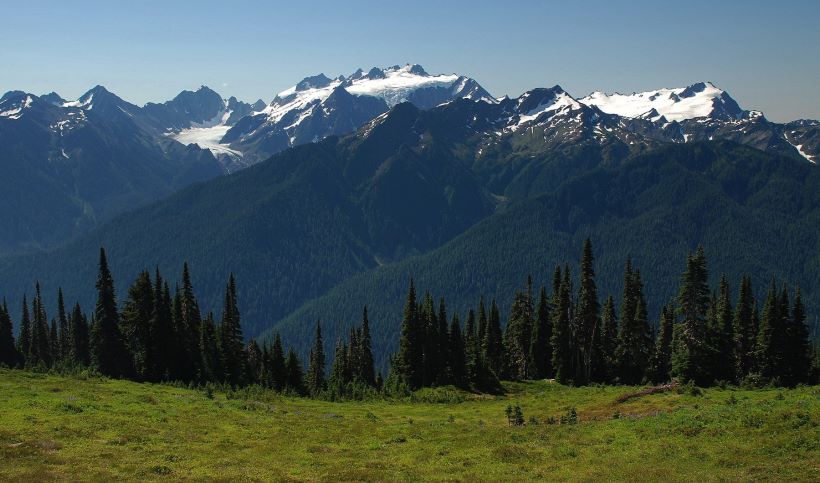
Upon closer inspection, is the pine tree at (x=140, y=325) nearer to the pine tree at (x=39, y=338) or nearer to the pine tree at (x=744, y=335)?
the pine tree at (x=39, y=338)

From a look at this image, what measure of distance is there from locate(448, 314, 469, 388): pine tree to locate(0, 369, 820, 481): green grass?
28.9 meters

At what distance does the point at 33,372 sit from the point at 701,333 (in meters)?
73.2

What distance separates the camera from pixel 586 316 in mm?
94438


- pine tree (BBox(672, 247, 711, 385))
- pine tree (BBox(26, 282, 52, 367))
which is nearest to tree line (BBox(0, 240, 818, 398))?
pine tree (BBox(672, 247, 711, 385))

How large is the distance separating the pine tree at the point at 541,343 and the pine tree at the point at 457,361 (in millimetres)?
14056

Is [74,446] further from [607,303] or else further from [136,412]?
[607,303]

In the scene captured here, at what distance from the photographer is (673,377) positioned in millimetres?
82938

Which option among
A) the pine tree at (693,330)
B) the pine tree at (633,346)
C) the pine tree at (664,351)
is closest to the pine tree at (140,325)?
the pine tree at (633,346)

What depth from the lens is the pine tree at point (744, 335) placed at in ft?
298

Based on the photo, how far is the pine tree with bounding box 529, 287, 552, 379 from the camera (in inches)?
4070

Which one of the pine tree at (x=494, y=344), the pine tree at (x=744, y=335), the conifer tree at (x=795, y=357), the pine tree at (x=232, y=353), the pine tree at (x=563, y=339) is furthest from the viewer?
the pine tree at (x=494, y=344)

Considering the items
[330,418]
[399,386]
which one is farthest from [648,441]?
[399,386]

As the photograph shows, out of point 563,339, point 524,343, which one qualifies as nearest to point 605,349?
point 563,339

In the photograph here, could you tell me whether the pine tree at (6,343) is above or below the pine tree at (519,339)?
above
